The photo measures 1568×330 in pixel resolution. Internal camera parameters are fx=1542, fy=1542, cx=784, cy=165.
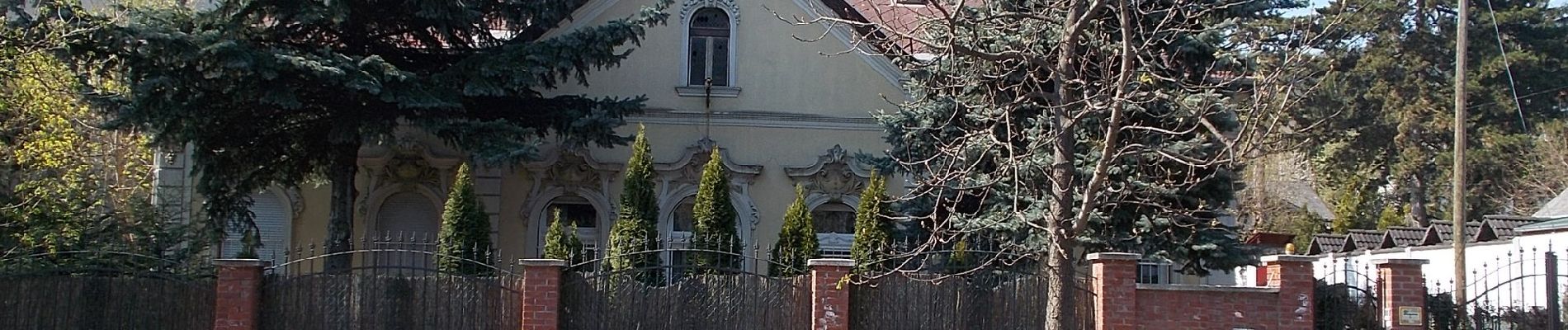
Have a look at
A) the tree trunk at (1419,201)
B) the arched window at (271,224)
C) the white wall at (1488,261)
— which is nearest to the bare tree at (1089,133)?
the white wall at (1488,261)

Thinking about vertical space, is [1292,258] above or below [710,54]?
below

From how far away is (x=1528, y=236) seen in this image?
2275 centimetres

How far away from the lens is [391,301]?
50.8ft

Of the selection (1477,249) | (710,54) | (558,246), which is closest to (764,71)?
(710,54)

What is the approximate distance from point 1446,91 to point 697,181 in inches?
815

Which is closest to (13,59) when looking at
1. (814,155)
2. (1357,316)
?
(814,155)

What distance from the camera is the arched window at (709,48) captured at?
22.5 m

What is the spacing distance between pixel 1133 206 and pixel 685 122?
703cm

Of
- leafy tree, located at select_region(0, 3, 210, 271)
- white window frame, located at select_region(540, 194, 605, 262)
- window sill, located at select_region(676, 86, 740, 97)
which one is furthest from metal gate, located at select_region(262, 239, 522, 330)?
window sill, located at select_region(676, 86, 740, 97)

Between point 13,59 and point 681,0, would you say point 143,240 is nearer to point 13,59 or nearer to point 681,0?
point 13,59

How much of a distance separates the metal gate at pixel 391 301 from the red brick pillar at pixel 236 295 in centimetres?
23

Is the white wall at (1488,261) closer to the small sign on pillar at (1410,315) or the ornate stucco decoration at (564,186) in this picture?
the small sign on pillar at (1410,315)

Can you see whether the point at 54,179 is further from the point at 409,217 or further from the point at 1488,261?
the point at 1488,261

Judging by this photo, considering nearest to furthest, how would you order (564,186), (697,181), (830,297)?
(830,297) → (564,186) → (697,181)
